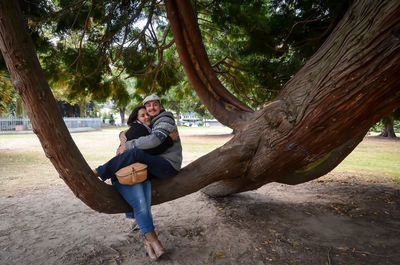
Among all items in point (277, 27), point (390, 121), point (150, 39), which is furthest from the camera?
point (390, 121)

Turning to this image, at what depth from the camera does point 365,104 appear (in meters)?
2.05

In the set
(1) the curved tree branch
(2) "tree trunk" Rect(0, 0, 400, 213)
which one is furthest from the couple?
(1) the curved tree branch

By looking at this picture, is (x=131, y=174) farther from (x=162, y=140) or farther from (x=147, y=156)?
(x=162, y=140)

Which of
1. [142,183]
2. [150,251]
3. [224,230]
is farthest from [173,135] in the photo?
[224,230]

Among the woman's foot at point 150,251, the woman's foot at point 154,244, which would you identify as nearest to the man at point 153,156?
the woman's foot at point 154,244

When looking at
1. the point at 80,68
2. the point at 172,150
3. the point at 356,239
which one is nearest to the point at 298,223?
the point at 356,239

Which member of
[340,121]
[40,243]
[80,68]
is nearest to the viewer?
[340,121]

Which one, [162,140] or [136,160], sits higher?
[162,140]

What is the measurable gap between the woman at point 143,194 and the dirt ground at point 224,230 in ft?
0.60

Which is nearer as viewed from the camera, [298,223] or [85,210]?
[298,223]

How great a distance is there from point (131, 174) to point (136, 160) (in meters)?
0.13

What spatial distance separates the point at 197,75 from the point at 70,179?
200 cm

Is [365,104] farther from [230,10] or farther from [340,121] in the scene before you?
[230,10]

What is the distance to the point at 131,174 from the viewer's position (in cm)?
226
